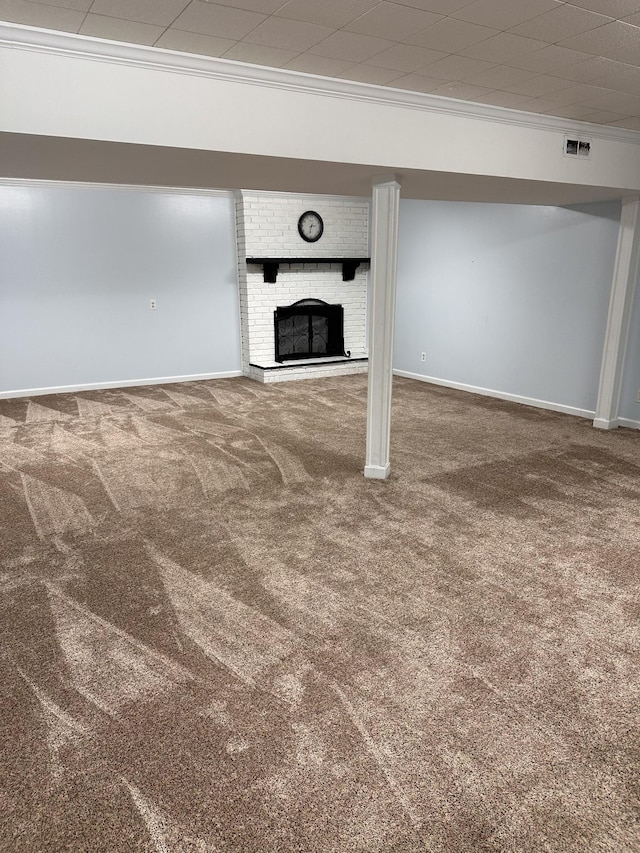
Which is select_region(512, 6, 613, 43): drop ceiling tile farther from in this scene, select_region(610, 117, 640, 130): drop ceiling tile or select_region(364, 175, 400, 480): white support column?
select_region(610, 117, 640, 130): drop ceiling tile

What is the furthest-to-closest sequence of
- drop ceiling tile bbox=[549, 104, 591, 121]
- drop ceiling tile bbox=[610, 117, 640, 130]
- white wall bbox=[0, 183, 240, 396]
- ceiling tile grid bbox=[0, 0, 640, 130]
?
1. white wall bbox=[0, 183, 240, 396]
2. drop ceiling tile bbox=[610, 117, 640, 130]
3. drop ceiling tile bbox=[549, 104, 591, 121]
4. ceiling tile grid bbox=[0, 0, 640, 130]

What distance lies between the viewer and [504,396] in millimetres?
6617

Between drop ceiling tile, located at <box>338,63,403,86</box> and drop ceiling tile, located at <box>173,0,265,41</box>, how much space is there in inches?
26.6

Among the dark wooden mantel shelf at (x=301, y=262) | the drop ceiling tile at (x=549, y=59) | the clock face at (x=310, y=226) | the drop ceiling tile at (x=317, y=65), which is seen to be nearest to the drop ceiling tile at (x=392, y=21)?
the drop ceiling tile at (x=317, y=65)

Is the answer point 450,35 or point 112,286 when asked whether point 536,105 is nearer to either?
point 450,35

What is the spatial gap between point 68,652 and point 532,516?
103 inches

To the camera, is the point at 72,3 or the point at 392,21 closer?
the point at 72,3

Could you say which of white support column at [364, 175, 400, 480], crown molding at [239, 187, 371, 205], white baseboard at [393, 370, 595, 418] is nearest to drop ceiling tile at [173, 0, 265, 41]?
white support column at [364, 175, 400, 480]

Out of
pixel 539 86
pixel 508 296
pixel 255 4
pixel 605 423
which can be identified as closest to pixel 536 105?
pixel 539 86

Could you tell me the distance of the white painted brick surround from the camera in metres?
7.34

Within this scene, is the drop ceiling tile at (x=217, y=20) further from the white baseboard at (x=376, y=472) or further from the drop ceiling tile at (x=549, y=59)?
the white baseboard at (x=376, y=472)

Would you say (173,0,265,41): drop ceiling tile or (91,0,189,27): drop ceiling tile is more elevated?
(173,0,265,41): drop ceiling tile

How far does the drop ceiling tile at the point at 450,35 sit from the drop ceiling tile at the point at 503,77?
401 mm

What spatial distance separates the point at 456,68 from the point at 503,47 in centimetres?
31
